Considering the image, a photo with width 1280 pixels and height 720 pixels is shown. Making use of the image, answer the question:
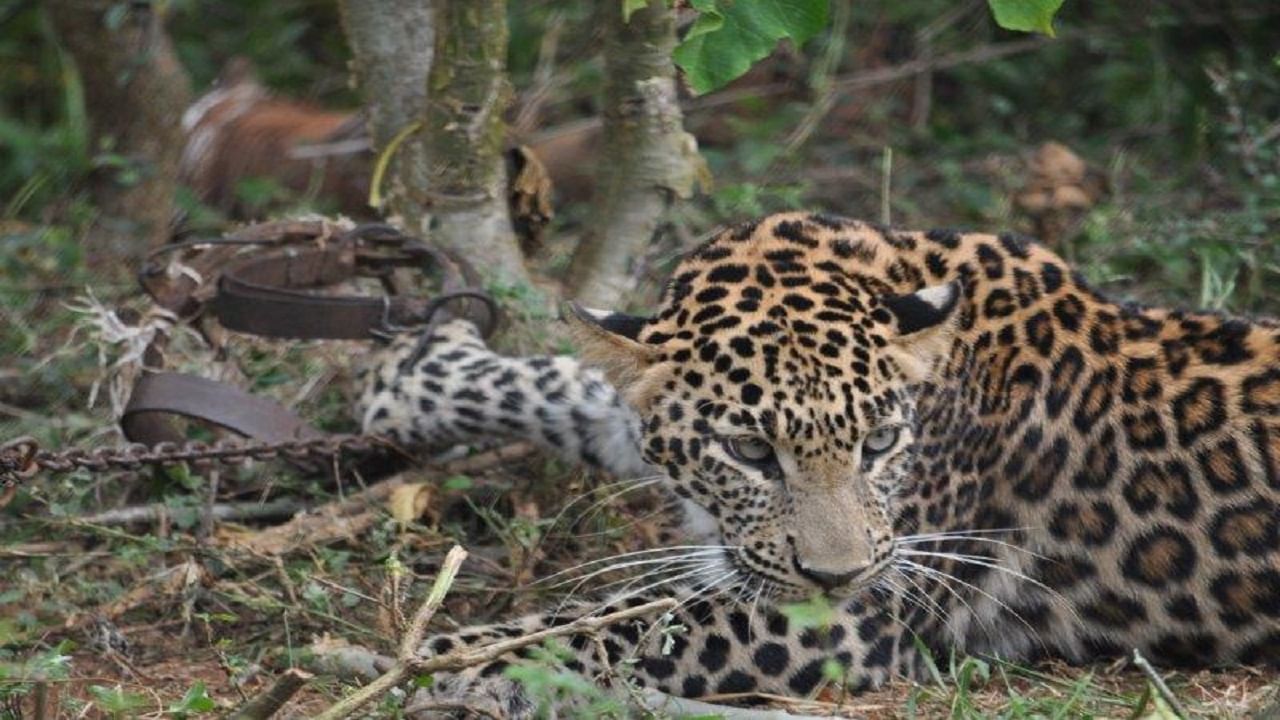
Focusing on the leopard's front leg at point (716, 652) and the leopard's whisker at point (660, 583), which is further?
the leopard's whisker at point (660, 583)

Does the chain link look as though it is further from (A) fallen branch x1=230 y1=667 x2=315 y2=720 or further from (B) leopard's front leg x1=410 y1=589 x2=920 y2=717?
(A) fallen branch x1=230 y1=667 x2=315 y2=720

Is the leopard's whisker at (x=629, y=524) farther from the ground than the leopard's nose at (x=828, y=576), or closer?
closer

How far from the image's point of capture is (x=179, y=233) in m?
10.3

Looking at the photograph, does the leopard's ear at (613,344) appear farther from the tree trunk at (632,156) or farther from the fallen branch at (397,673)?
the tree trunk at (632,156)

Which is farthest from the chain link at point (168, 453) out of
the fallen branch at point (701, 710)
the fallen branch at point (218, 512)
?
the fallen branch at point (701, 710)

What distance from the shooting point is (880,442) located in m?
5.87

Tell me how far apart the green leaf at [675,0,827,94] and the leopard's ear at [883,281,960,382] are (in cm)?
105

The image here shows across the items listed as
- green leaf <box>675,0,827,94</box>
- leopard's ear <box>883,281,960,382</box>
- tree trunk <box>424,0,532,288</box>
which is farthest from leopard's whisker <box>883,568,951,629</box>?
tree trunk <box>424,0,532,288</box>

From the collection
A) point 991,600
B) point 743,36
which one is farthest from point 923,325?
point 743,36

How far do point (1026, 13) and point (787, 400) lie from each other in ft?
4.49

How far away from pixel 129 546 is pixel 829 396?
2.73m

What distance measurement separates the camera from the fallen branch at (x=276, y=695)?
456 centimetres

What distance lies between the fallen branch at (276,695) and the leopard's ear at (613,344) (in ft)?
5.67

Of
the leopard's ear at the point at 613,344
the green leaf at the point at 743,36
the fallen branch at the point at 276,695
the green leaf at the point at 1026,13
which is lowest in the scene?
the fallen branch at the point at 276,695
